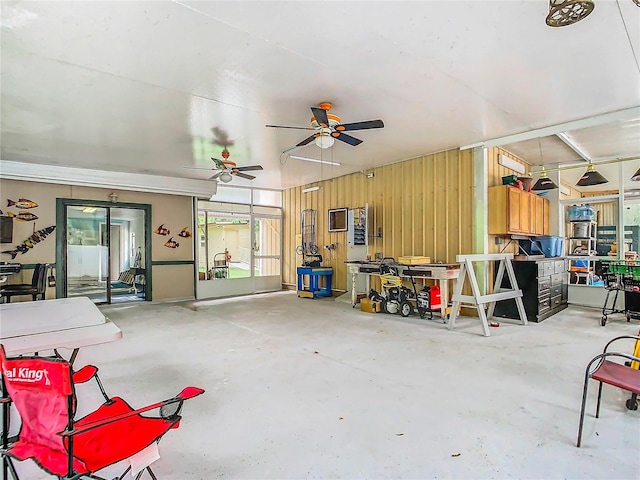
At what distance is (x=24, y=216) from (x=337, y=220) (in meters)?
6.59

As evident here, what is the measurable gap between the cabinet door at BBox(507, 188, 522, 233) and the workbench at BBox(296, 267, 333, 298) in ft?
13.6

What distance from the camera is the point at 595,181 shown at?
203 inches

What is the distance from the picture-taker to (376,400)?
277 centimetres

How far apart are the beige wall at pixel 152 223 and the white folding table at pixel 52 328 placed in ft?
16.8

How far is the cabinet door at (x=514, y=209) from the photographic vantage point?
5781 millimetres

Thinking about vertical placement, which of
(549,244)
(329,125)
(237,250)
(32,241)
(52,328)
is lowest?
(52,328)

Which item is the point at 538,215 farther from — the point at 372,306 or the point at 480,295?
the point at 372,306

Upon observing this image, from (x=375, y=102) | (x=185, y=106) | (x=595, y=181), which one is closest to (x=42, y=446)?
(x=185, y=106)

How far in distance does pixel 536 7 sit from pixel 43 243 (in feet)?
28.9

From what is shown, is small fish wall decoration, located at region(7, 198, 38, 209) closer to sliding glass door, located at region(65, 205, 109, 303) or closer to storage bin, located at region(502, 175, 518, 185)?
sliding glass door, located at region(65, 205, 109, 303)

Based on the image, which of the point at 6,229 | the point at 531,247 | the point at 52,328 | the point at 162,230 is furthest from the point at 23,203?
the point at 531,247

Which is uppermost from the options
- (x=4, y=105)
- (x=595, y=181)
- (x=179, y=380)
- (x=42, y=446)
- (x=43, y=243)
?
(x=4, y=105)

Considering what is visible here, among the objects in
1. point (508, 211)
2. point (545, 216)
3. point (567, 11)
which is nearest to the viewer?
point (567, 11)

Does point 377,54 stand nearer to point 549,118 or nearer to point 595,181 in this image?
point 549,118
